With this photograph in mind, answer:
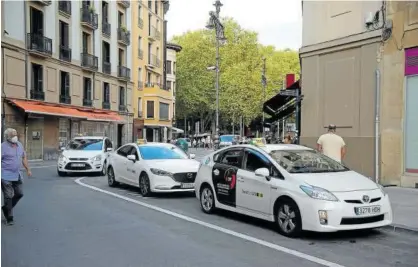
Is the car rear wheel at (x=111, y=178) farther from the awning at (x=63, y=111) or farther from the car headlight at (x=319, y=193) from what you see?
the awning at (x=63, y=111)

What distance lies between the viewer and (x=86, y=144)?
65.5 ft

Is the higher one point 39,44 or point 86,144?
point 39,44

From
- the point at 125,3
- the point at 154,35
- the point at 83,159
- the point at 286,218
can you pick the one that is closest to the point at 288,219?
the point at 286,218

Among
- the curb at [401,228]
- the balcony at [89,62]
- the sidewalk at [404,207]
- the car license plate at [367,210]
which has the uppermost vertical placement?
the balcony at [89,62]

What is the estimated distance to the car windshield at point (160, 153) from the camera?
1286 centimetres

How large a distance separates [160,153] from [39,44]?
21.3 m

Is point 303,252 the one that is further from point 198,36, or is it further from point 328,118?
point 198,36

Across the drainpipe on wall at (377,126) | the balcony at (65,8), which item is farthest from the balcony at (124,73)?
the drainpipe on wall at (377,126)

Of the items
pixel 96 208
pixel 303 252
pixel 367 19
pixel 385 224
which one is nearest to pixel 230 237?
pixel 303 252

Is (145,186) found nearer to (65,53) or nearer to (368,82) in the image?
(368,82)

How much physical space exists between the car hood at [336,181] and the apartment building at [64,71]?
22.6 m

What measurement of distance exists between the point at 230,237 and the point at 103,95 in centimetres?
3583

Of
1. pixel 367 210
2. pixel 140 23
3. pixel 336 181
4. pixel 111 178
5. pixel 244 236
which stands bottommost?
pixel 244 236

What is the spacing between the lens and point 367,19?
549 inches
